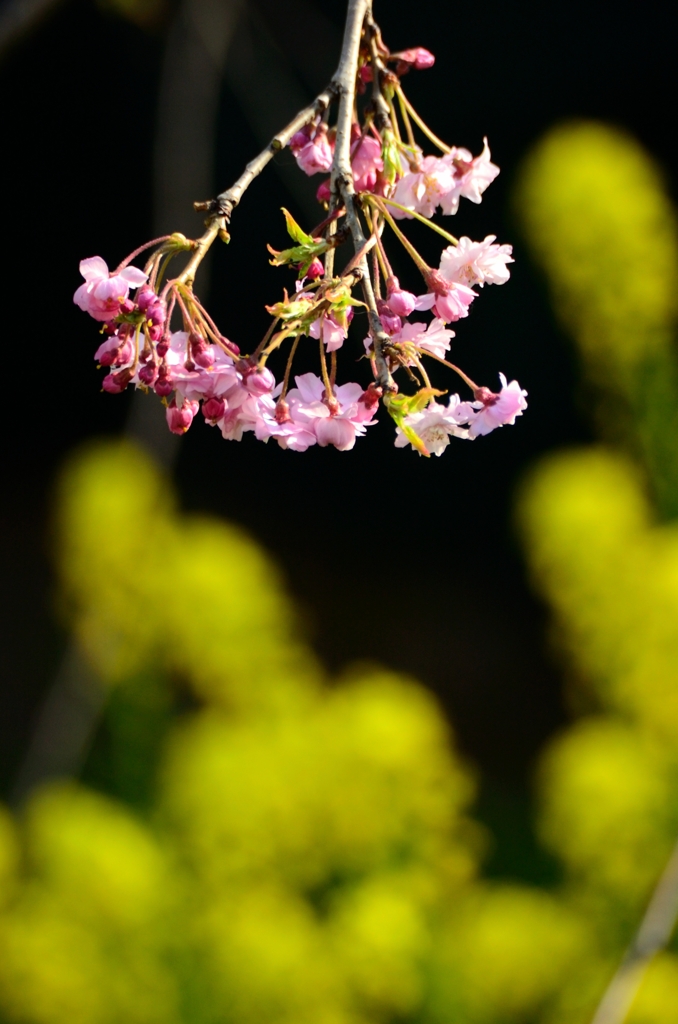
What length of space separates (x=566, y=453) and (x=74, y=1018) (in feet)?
3.89

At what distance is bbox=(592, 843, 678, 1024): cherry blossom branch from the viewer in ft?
3.56

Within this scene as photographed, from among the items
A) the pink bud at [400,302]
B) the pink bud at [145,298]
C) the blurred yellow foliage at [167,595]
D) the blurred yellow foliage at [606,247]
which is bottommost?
the pink bud at [145,298]

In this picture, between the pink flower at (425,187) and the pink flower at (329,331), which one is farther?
the pink flower at (425,187)

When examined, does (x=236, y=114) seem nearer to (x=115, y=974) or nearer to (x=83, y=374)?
(x=83, y=374)

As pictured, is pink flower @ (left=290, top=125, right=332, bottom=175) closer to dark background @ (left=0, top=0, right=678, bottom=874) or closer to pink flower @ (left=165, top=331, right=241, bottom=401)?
pink flower @ (left=165, top=331, right=241, bottom=401)

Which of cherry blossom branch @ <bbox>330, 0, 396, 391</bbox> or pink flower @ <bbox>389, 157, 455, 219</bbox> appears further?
pink flower @ <bbox>389, 157, 455, 219</bbox>

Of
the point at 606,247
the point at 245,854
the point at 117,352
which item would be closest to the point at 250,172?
the point at 117,352

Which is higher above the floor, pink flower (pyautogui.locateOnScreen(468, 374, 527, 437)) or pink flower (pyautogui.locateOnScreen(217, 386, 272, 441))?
pink flower (pyautogui.locateOnScreen(468, 374, 527, 437))

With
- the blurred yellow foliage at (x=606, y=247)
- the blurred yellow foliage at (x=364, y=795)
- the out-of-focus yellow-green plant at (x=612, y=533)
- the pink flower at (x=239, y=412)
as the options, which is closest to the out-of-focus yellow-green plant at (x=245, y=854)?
the blurred yellow foliage at (x=364, y=795)

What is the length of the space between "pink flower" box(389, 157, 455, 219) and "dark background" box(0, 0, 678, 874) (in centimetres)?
140

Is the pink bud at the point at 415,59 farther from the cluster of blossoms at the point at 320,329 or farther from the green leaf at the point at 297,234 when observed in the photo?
the green leaf at the point at 297,234

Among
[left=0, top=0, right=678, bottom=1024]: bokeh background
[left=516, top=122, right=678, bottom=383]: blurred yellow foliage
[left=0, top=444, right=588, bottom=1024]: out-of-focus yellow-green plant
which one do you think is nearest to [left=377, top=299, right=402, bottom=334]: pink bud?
[left=0, top=0, right=678, bottom=1024]: bokeh background

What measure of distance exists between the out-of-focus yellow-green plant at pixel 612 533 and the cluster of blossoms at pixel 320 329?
43.9 inches

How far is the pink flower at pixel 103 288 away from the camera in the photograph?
0.48m
